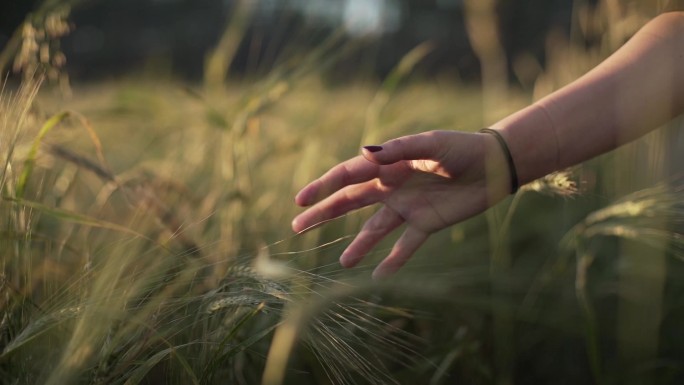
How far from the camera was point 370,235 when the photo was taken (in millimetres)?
985

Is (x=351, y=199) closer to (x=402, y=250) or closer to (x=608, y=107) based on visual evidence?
(x=402, y=250)

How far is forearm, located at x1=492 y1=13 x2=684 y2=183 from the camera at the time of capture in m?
0.99

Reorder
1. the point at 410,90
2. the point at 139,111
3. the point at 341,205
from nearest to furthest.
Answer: the point at 341,205, the point at 139,111, the point at 410,90

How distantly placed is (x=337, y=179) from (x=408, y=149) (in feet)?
0.36

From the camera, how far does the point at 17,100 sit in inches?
35.8

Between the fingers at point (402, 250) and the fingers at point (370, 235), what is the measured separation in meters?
0.03

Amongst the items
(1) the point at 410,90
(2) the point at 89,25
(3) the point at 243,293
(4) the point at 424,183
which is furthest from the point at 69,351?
(2) the point at 89,25

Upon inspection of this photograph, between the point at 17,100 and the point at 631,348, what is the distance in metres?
0.89

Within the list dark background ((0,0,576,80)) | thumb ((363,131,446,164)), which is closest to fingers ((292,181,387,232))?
thumb ((363,131,446,164))

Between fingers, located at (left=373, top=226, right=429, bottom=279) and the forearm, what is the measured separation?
16cm

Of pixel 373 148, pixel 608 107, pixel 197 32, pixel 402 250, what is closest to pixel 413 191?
pixel 402 250

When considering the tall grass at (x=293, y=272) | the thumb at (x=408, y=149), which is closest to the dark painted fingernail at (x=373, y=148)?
the thumb at (x=408, y=149)

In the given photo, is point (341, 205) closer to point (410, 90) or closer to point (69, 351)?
point (69, 351)

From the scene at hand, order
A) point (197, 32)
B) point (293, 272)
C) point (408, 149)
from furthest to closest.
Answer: point (197, 32) → point (408, 149) → point (293, 272)
